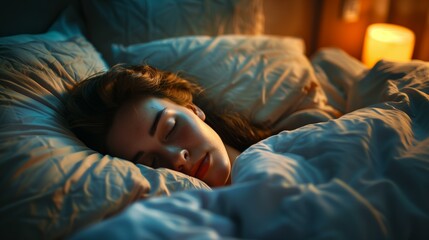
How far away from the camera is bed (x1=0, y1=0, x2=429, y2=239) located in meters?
0.59

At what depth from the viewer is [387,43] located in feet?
5.75

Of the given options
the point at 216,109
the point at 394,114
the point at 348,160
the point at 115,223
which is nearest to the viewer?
the point at 115,223

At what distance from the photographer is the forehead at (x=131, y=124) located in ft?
2.97

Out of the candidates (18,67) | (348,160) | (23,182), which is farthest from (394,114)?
(18,67)

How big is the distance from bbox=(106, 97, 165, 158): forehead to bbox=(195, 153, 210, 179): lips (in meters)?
0.14

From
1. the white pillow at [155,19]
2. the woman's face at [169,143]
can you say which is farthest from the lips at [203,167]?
the white pillow at [155,19]

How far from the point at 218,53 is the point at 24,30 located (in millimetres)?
599

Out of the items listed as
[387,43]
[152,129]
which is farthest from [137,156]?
[387,43]

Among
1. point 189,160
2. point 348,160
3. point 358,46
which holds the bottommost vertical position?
point 358,46

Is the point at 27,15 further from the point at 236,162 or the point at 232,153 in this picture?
the point at 236,162

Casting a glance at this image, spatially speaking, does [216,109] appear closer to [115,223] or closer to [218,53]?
[218,53]

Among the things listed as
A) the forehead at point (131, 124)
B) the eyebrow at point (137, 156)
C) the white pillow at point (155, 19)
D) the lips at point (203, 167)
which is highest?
the white pillow at point (155, 19)

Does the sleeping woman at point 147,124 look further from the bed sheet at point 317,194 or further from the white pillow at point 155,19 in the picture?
the white pillow at point 155,19

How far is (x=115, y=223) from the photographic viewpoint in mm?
527
